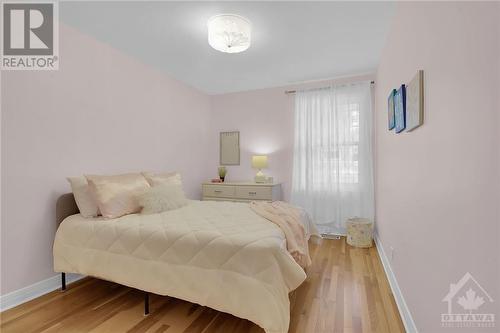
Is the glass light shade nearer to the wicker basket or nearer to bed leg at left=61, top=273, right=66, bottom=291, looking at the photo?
the wicker basket

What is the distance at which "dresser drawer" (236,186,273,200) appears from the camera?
4.07 meters

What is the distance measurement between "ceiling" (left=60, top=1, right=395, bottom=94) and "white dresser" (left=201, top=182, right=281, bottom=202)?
1.82 metres

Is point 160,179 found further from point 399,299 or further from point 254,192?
point 399,299

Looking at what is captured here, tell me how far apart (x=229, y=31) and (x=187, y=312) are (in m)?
2.53

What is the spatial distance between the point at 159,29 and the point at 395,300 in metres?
3.45

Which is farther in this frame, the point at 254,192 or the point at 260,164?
the point at 260,164

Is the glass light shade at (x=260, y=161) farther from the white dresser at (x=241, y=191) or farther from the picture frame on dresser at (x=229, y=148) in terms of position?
the picture frame on dresser at (x=229, y=148)

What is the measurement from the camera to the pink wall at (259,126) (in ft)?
14.7

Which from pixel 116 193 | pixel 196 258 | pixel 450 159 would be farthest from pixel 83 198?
pixel 450 159

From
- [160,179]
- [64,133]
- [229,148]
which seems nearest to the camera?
[64,133]

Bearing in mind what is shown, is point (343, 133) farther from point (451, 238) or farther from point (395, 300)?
point (451, 238)

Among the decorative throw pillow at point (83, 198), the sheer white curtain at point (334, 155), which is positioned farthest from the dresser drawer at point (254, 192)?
the decorative throw pillow at point (83, 198)

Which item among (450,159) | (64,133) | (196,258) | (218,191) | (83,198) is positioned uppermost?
(64,133)

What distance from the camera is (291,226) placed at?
2.24 metres
